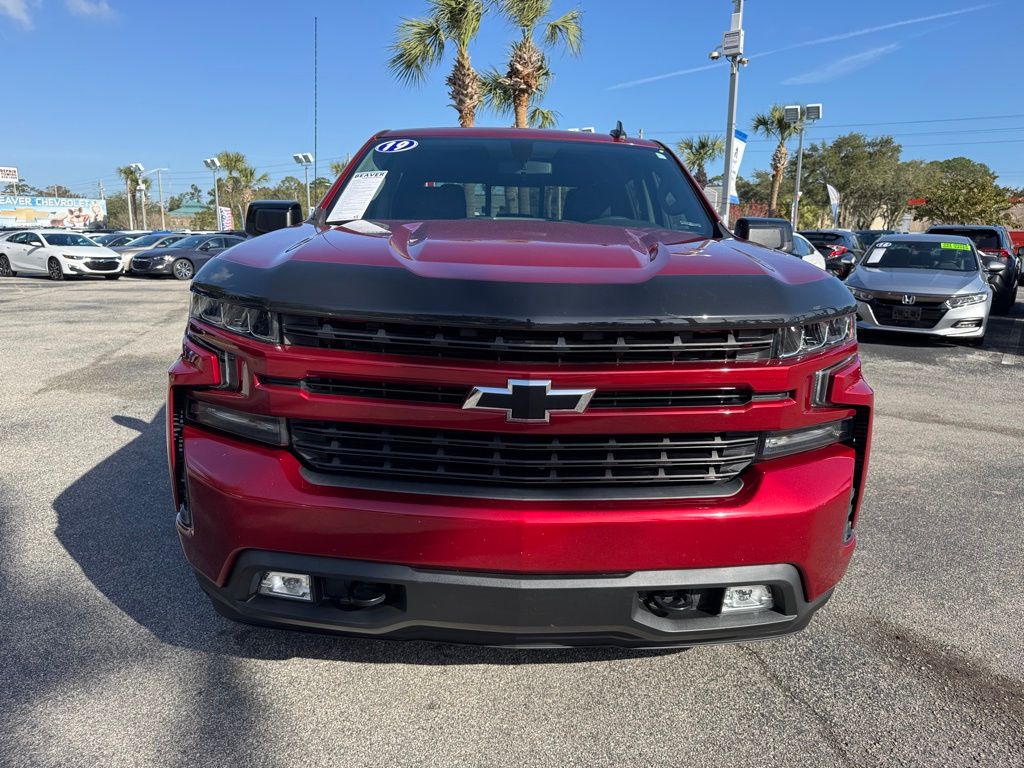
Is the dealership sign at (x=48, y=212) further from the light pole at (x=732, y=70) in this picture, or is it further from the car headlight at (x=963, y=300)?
the car headlight at (x=963, y=300)

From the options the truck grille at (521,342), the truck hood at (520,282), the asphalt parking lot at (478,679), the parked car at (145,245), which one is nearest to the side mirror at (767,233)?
the truck hood at (520,282)

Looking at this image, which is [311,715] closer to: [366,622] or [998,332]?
[366,622]

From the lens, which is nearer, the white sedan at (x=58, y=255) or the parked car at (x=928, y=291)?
the parked car at (x=928, y=291)

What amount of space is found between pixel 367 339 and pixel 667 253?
0.98 meters

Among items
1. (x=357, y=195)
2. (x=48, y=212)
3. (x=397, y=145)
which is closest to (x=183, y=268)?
(x=397, y=145)

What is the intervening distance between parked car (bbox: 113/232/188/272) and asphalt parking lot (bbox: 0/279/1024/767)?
2345 cm

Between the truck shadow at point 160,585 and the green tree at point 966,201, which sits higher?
the green tree at point 966,201

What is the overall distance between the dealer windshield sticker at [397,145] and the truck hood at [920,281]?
8813 mm

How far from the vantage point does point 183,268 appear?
76.2ft

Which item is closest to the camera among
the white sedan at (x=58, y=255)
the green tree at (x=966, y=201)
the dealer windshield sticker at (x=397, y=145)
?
the dealer windshield sticker at (x=397, y=145)

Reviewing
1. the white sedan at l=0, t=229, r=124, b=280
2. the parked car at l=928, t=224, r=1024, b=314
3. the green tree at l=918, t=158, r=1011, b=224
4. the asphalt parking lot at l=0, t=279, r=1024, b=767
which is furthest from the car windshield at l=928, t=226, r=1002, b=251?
the green tree at l=918, t=158, r=1011, b=224

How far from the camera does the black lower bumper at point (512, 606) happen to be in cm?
183

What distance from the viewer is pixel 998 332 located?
12328 millimetres

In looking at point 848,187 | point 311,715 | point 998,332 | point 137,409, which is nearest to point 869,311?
point 998,332
